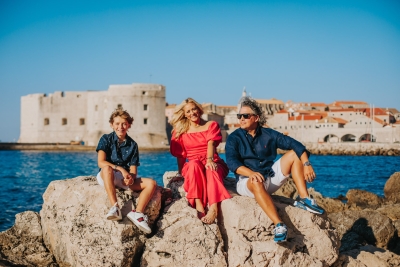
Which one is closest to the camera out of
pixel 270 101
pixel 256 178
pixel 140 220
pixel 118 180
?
pixel 140 220

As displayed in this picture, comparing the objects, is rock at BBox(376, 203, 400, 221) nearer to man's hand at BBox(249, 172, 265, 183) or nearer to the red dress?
the red dress

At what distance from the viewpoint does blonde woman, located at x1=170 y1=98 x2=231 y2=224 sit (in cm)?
423

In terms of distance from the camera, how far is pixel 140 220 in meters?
3.97

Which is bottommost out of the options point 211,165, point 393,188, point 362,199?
point 362,199

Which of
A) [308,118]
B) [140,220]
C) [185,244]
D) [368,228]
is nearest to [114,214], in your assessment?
[140,220]

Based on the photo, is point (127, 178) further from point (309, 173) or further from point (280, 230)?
point (309, 173)

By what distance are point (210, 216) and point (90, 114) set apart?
38.9 m

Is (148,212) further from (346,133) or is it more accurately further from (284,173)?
(346,133)

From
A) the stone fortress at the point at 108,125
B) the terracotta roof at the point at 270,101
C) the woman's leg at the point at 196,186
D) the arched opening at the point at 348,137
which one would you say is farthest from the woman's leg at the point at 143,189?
the terracotta roof at the point at 270,101

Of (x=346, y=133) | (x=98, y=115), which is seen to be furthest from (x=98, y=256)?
(x=346, y=133)

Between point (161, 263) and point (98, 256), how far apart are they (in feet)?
1.59

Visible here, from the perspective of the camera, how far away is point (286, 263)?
12.6 ft

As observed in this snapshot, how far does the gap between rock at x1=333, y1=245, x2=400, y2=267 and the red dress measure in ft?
3.62

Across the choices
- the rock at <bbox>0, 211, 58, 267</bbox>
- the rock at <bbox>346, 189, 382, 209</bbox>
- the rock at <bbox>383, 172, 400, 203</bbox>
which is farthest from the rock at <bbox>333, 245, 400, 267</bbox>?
the rock at <bbox>383, 172, 400, 203</bbox>
